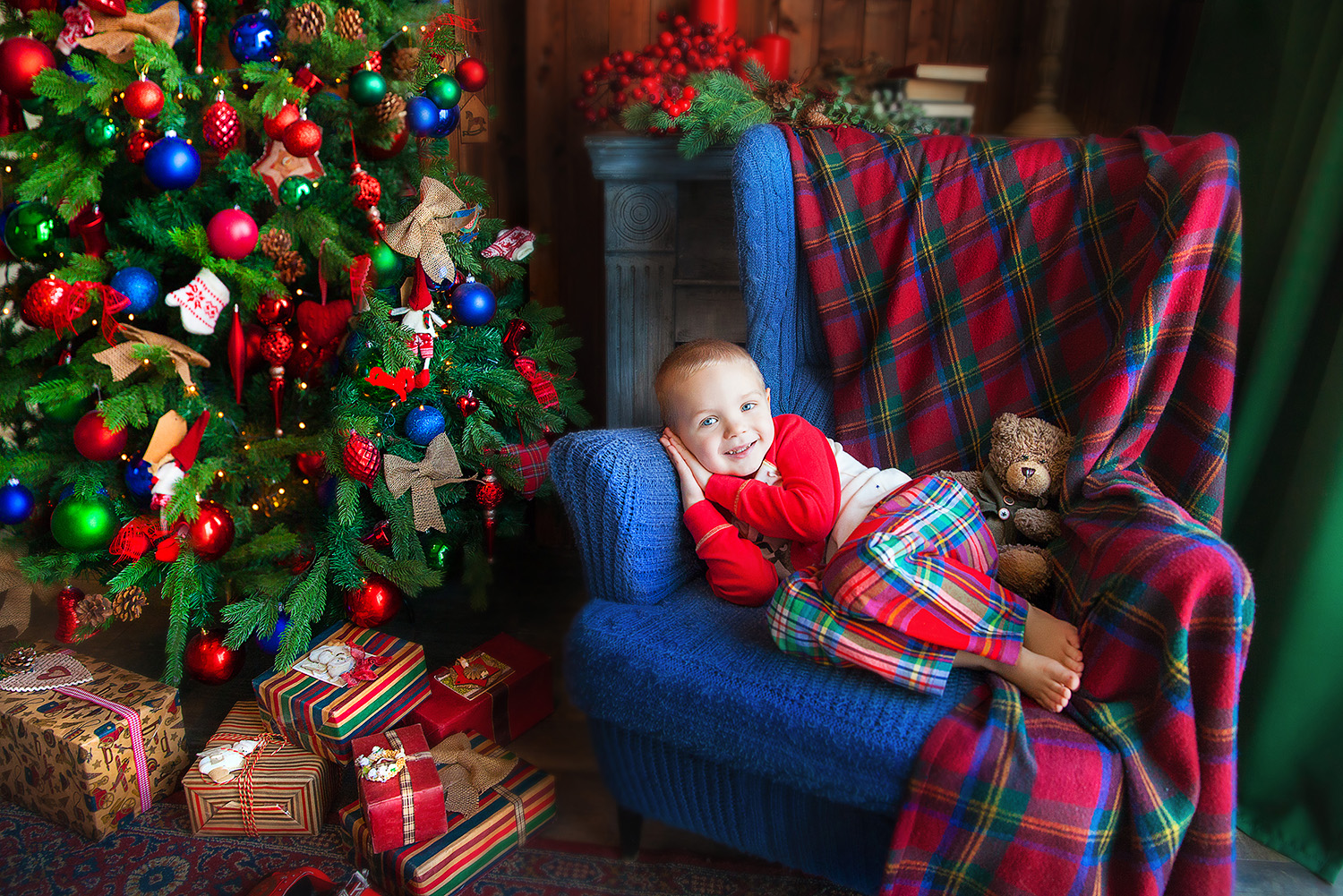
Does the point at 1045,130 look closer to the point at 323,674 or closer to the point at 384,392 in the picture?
the point at 384,392

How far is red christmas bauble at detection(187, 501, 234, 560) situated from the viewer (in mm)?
1534

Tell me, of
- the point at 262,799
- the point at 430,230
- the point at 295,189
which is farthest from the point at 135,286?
the point at 262,799

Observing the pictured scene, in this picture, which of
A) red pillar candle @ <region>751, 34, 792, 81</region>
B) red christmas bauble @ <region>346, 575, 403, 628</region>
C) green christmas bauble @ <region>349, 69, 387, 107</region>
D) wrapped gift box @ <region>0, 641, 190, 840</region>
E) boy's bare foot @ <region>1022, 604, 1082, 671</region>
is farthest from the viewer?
red pillar candle @ <region>751, 34, 792, 81</region>

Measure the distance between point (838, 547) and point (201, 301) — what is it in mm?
1193

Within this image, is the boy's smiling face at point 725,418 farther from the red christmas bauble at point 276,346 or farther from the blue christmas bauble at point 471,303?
the red christmas bauble at point 276,346

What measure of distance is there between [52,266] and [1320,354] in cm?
235

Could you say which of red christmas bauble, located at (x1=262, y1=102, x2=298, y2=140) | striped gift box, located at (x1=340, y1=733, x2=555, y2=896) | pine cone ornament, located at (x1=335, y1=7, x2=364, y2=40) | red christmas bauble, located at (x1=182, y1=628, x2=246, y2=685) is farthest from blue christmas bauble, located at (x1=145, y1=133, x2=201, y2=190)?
striped gift box, located at (x1=340, y1=733, x2=555, y2=896)

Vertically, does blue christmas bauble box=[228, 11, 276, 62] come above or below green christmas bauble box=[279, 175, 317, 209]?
above

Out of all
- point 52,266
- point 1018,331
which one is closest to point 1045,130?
point 1018,331

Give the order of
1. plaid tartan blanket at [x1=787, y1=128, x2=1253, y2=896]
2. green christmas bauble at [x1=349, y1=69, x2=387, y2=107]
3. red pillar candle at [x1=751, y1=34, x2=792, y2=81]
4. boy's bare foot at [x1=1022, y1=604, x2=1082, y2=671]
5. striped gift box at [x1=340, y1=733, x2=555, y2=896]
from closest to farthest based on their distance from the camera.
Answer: plaid tartan blanket at [x1=787, y1=128, x2=1253, y2=896] → boy's bare foot at [x1=1022, y1=604, x2=1082, y2=671] → striped gift box at [x1=340, y1=733, x2=555, y2=896] → green christmas bauble at [x1=349, y1=69, x2=387, y2=107] → red pillar candle at [x1=751, y1=34, x2=792, y2=81]

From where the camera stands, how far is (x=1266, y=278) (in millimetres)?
1648

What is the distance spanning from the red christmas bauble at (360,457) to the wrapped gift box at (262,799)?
0.53 meters

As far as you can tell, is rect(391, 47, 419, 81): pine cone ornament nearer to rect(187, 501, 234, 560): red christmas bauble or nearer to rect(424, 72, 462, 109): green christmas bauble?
rect(424, 72, 462, 109): green christmas bauble

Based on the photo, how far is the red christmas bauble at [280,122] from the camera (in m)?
1.42
